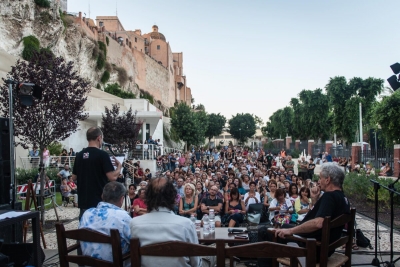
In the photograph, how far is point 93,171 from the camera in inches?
177

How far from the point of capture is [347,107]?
33.8 m

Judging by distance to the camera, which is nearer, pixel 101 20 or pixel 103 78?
pixel 103 78

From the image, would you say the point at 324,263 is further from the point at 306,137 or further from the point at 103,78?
the point at 306,137

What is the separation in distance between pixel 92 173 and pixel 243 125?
80495 millimetres

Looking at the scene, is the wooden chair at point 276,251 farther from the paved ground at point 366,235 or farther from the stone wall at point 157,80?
the stone wall at point 157,80

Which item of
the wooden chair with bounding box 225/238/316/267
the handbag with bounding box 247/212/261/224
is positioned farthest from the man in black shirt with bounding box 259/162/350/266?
the handbag with bounding box 247/212/261/224

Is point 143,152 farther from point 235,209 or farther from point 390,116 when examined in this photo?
point 235,209

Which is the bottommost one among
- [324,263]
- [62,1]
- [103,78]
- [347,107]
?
[324,263]

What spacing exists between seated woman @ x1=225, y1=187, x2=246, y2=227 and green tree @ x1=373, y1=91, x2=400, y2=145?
1510 centimetres

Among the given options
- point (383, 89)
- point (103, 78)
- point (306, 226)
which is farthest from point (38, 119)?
point (103, 78)

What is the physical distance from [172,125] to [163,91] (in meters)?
24.0

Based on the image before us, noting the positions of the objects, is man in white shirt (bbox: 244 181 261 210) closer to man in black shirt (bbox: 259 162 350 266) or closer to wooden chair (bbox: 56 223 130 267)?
man in black shirt (bbox: 259 162 350 266)

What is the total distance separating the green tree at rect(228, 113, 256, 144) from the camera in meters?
84.5

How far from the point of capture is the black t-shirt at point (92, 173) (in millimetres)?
4477
